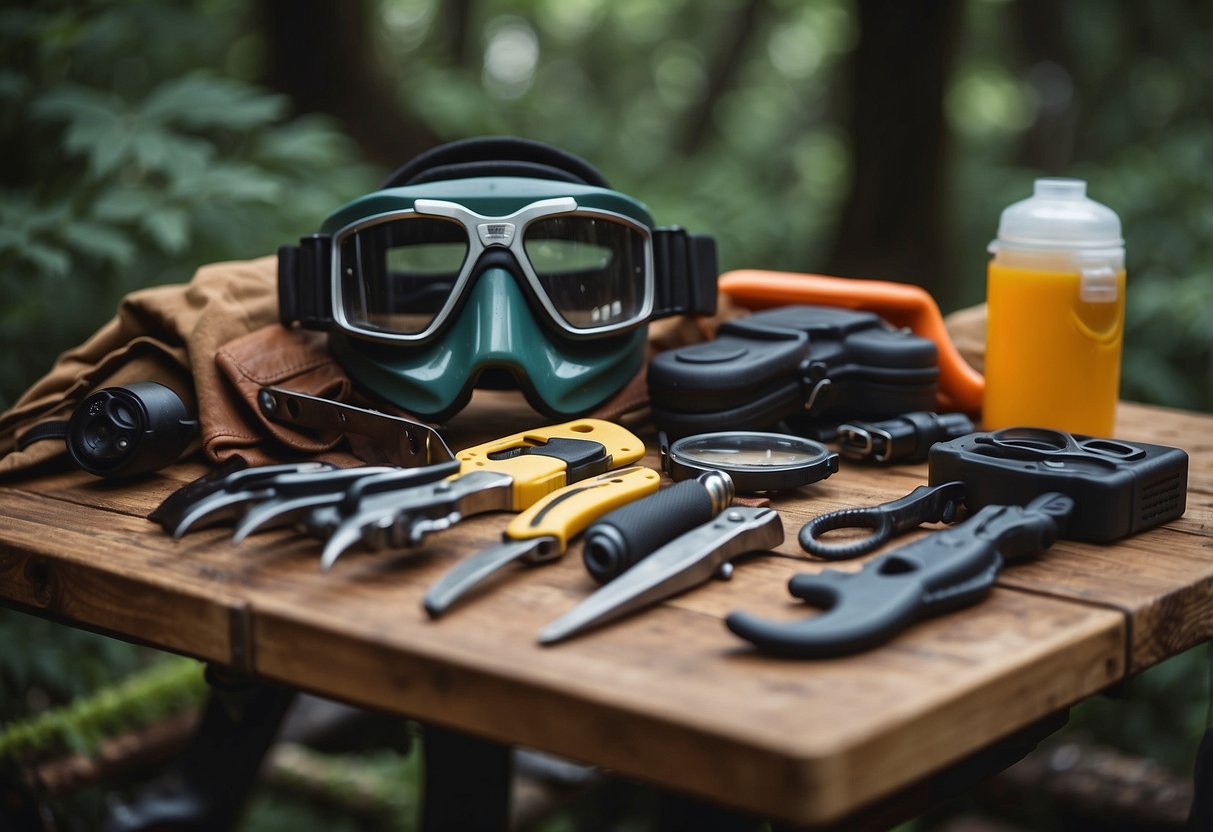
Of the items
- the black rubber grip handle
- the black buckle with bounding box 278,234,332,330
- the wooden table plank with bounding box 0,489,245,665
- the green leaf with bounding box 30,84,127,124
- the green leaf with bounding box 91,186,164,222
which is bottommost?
the wooden table plank with bounding box 0,489,245,665

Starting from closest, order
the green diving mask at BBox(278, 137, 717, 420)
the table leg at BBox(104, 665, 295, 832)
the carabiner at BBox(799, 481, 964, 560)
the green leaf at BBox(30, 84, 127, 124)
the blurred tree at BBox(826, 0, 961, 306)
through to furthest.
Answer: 1. the carabiner at BBox(799, 481, 964, 560)
2. the green diving mask at BBox(278, 137, 717, 420)
3. the table leg at BBox(104, 665, 295, 832)
4. the green leaf at BBox(30, 84, 127, 124)
5. the blurred tree at BBox(826, 0, 961, 306)

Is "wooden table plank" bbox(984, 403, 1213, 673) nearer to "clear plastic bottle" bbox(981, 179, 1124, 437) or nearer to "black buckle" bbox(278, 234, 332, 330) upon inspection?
Result: "clear plastic bottle" bbox(981, 179, 1124, 437)

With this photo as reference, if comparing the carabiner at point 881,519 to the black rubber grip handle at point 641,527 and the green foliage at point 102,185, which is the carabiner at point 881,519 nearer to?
the black rubber grip handle at point 641,527

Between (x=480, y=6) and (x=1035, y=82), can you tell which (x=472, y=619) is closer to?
(x=1035, y=82)

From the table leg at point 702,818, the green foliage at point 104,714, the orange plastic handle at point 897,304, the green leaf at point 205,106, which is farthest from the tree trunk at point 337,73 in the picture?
the table leg at point 702,818

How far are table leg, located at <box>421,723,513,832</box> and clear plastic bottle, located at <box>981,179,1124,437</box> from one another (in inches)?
32.6

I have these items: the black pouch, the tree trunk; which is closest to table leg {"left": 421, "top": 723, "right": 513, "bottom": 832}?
the black pouch

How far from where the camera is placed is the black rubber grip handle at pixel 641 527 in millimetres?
1062

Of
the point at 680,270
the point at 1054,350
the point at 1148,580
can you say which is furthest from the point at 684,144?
the point at 1148,580

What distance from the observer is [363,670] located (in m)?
0.96

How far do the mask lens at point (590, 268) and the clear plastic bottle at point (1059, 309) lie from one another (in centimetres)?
48

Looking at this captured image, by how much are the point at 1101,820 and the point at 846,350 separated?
1385 mm

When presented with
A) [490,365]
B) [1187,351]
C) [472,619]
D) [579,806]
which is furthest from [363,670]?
[1187,351]

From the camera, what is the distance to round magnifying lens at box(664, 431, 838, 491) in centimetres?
135
